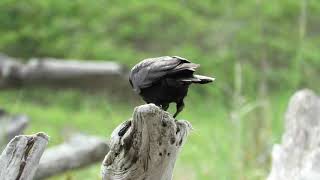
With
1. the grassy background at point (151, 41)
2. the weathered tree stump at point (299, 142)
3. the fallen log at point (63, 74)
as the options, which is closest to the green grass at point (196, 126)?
the grassy background at point (151, 41)

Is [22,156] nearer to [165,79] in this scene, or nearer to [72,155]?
[165,79]

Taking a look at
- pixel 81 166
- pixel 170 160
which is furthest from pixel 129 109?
pixel 170 160

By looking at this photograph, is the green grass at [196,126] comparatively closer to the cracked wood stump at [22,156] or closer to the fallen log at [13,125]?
the fallen log at [13,125]

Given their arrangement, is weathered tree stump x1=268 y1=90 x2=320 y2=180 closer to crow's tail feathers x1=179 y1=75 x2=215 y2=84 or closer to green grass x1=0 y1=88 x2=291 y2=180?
green grass x1=0 y1=88 x2=291 y2=180

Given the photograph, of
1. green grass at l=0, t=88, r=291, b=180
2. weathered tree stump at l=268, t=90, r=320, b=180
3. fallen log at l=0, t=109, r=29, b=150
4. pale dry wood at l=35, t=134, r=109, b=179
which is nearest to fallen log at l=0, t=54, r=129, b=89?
green grass at l=0, t=88, r=291, b=180

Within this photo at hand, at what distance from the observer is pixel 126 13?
22.7 feet

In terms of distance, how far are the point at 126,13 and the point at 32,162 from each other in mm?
5536

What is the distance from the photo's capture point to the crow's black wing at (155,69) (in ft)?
4.45

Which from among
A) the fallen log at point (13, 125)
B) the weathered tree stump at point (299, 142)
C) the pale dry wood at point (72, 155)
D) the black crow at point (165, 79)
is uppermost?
the fallen log at point (13, 125)

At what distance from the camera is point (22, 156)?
1.43 meters

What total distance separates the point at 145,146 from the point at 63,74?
3.56 m

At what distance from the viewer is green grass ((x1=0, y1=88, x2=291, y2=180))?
3.20m

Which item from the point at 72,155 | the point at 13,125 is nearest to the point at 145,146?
the point at 72,155

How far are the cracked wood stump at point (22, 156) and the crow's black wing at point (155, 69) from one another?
20cm
